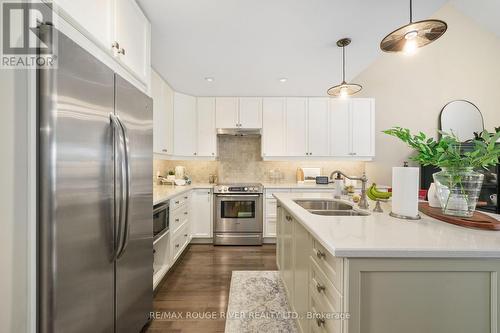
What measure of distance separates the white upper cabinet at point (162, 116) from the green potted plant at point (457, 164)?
2721mm

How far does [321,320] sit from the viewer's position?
1063mm

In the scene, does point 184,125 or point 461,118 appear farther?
point 461,118

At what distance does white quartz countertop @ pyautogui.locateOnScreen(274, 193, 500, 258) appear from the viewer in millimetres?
834

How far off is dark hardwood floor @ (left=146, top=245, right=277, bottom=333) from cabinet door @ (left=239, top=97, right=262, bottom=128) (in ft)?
6.98

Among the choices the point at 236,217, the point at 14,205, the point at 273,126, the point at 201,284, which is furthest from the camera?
the point at 273,126

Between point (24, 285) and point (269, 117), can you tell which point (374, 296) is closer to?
point (24, 285)

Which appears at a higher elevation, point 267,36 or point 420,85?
point 420,85

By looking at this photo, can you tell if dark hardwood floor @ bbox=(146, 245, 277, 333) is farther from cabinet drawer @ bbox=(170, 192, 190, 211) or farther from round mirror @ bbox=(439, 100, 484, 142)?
round mirror @ bbox=(439, 100, 484, 142)

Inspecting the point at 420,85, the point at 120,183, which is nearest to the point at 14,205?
the point at 120,183

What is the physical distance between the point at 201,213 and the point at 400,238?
9.89 ft

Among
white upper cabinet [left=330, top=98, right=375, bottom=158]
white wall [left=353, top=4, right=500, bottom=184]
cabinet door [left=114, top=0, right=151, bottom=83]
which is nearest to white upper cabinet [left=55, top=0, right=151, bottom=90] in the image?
cabinet door [left=114, top=0, right=151, bottom=83]

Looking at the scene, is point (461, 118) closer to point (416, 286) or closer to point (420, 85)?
point (420, 85)

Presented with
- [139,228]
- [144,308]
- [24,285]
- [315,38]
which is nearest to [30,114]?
[24,285]

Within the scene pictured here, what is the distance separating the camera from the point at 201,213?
351 centimetres
